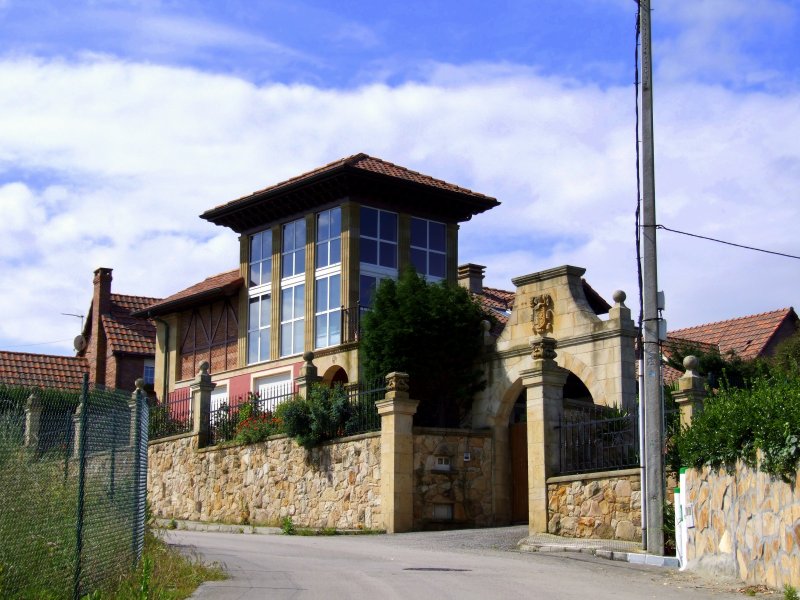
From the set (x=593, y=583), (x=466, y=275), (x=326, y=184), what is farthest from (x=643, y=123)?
(x=466, y=275)

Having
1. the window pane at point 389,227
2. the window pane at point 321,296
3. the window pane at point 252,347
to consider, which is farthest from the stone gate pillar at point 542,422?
the window pane at point 252,347

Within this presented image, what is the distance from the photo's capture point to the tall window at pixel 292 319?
1359 inches

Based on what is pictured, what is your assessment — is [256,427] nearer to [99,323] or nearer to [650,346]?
[650,346]

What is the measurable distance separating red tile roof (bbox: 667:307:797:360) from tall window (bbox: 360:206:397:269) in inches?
468

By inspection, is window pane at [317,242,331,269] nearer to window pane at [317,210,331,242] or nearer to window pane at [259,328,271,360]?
window pane at [317,210,331,242]

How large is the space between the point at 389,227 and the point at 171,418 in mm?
8204

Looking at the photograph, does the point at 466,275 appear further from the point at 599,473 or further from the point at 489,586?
the point at 489,586

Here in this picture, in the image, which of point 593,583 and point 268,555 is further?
point 268,555

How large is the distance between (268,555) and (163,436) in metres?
15.8

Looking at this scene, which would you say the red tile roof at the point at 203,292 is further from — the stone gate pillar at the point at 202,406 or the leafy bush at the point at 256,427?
the leafy bush at the point at 256,427

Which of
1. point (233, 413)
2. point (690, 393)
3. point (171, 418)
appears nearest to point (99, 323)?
point (171, 418)

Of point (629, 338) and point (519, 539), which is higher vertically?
point (629, 338)

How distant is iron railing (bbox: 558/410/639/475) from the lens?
19.7 meters

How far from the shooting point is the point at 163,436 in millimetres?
32500
